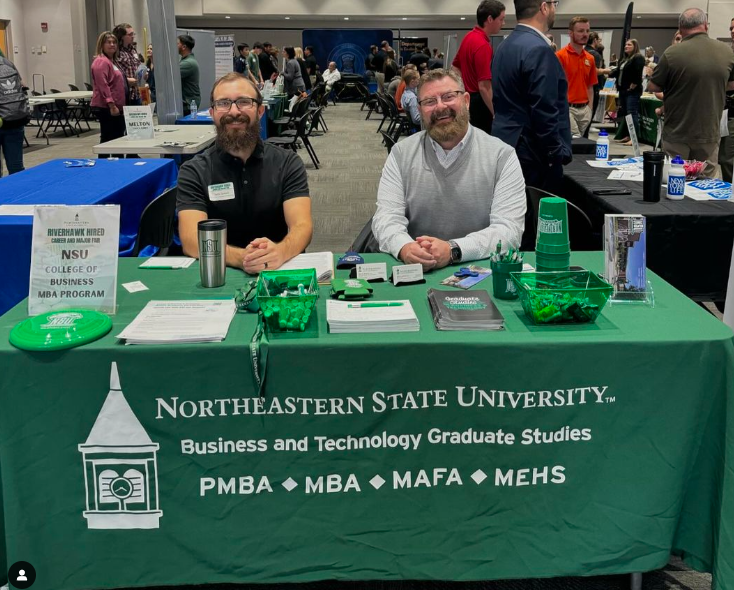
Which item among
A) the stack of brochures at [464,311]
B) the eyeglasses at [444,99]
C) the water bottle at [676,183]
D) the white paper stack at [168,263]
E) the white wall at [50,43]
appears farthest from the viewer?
the white wall at [50,43]

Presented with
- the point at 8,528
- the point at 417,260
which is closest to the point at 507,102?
the point at 417,260

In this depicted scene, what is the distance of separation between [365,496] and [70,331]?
2.38 ft

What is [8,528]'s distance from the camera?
61.2 inches

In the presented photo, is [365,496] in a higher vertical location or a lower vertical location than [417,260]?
lower

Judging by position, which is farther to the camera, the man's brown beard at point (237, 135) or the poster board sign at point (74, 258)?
the man's brown beard at point (237, 135)

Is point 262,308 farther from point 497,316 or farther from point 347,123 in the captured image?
point 347,123

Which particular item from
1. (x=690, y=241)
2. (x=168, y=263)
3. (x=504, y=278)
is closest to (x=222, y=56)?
(x=690, y=241)

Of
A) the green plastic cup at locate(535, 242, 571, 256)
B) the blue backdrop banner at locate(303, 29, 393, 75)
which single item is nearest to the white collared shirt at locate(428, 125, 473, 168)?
the green plastic cup at locate(535, 242, 571, 256)

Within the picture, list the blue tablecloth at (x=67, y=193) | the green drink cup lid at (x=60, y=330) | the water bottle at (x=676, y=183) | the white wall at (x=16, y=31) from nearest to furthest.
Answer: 1. the green drink cup lid at (x=60, y=330)
2. the blue tablecloth at (x=67, y=193)
3. the water bottle at (x=676, y=183)
4. the white wall at (x=16, y=31)

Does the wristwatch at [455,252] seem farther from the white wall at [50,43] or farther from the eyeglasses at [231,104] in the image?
the white wall at [50,43]

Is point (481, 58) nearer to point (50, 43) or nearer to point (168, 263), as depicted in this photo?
point (168, 263)

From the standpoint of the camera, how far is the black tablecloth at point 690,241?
3.08m

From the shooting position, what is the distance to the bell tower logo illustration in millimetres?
1542

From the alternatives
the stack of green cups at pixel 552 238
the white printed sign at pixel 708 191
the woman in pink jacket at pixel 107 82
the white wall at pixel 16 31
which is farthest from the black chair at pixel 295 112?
the white wall at pixel 16 31
